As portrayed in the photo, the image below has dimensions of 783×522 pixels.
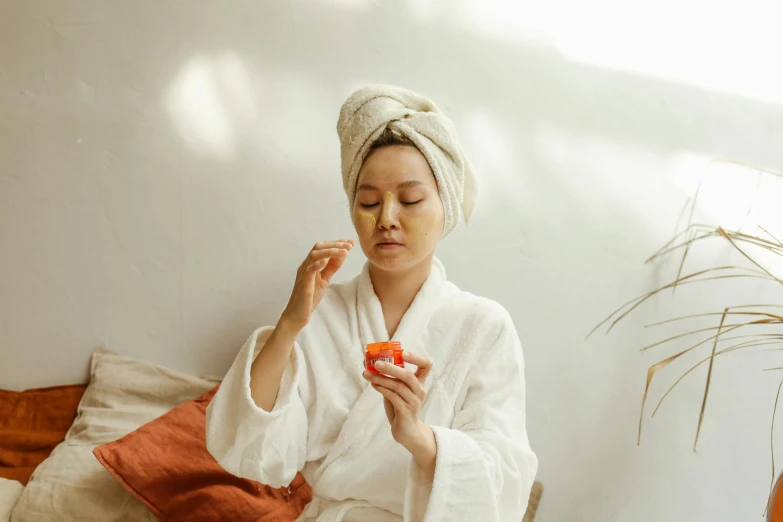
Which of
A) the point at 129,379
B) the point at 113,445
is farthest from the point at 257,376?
the point at 129,379

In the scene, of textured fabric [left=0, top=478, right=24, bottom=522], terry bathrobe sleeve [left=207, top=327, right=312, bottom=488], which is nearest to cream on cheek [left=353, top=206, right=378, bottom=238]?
terry bathrobe sleeve [left=207, top=327, right=312, bottom=488]

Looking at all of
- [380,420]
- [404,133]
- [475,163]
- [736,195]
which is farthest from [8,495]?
[736,195]

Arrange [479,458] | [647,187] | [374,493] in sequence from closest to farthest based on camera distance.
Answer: [479,458], [374,493], [647,187]

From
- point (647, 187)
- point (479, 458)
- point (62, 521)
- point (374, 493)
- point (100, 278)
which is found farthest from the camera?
point (100, 278)

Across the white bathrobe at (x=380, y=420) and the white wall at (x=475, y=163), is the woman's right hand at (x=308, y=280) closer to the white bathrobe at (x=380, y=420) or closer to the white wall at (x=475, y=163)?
the white bathrobe at (x=380, y=420)

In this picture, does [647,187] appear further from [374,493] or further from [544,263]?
[374,493]

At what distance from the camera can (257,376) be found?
119 cm

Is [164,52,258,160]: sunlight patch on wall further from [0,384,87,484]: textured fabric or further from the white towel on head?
[0,384,87,484]: textured fabric

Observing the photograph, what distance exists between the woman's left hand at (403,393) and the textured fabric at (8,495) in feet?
3.33

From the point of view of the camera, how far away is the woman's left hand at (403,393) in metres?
1.04

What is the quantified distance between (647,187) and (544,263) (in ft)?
1.03

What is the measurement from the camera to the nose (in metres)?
1.19

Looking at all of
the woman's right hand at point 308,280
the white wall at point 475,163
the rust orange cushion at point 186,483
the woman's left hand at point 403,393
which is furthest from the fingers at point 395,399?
the white wall at point 475,163

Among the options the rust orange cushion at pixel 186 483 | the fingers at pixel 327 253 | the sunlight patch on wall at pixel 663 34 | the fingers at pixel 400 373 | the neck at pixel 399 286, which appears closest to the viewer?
the fingers at pixel 400 373
